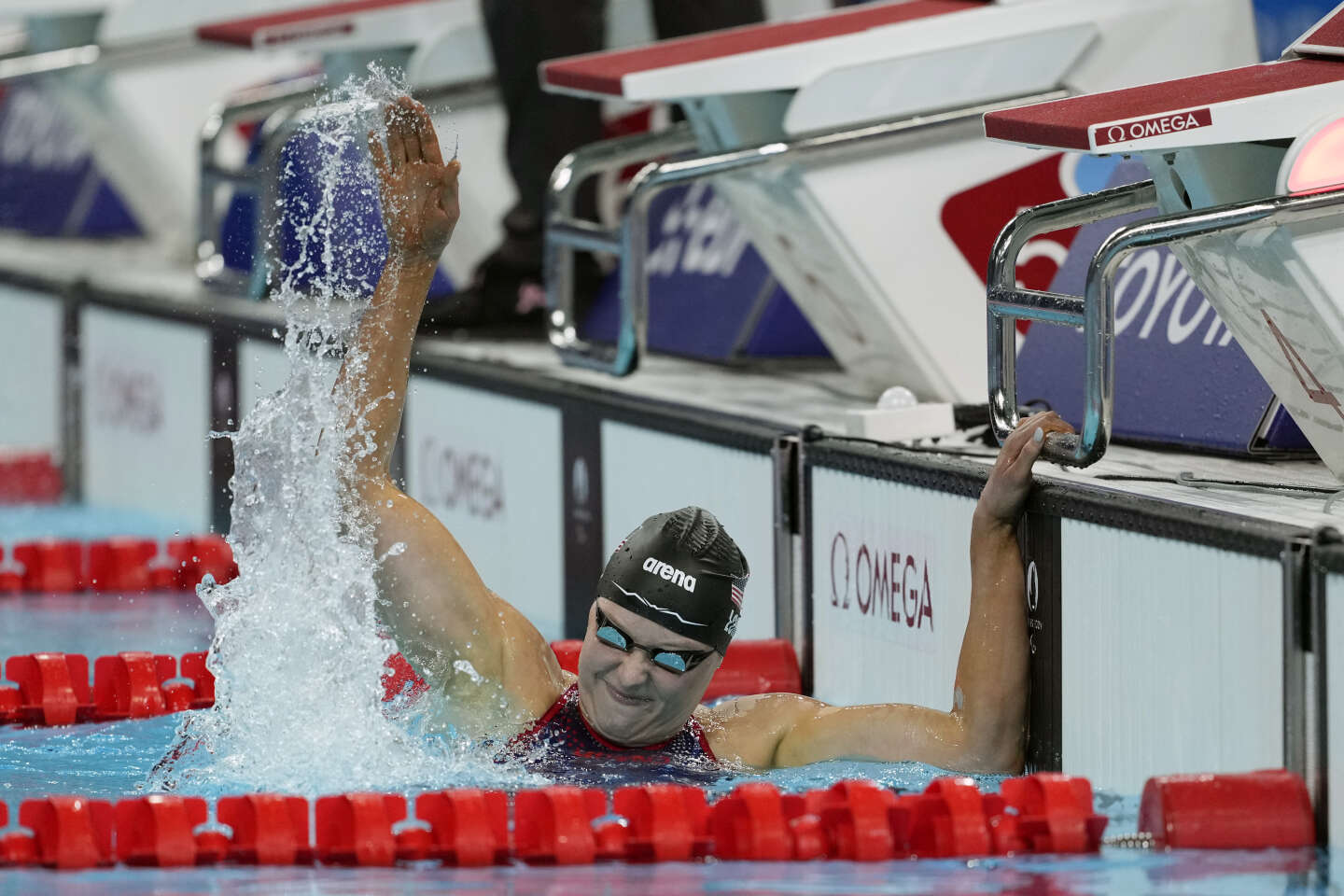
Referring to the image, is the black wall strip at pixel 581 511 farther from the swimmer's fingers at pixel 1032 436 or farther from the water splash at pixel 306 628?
the swimmer's fingers at pixel 1032 436

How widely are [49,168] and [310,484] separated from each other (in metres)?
7.33

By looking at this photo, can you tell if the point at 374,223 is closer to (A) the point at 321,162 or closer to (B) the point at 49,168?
(A) the point at 321,162

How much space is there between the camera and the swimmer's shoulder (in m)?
3.58

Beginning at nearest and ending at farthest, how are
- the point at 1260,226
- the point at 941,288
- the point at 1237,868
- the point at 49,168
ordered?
the point at 1237,868
the point at 1260,226
the point at 941,288
the point at 49,168

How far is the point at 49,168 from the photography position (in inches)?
420

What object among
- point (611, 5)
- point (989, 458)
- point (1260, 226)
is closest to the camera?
point (1260, 226)

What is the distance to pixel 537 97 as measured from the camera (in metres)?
6.46

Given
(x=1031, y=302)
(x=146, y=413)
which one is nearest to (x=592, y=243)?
(x=1031, y=302)

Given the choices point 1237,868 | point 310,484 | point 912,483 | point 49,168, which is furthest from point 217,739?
point 49,168

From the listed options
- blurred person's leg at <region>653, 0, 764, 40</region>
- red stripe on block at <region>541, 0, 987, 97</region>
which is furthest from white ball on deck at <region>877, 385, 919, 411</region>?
blurred person's leg at <region>653, 0, 764, 40</region>

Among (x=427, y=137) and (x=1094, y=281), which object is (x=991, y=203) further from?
(x=427, y=137)

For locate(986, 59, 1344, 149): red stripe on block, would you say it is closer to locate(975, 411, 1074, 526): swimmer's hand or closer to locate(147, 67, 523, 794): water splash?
locate(975, 411, 1074, 526): swimmer's hand

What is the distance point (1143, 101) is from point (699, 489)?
1.72m

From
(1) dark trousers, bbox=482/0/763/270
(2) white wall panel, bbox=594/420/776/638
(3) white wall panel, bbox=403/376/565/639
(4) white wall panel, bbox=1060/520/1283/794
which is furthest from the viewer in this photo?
(1) dark trousers, bbox=482/0/763/270
